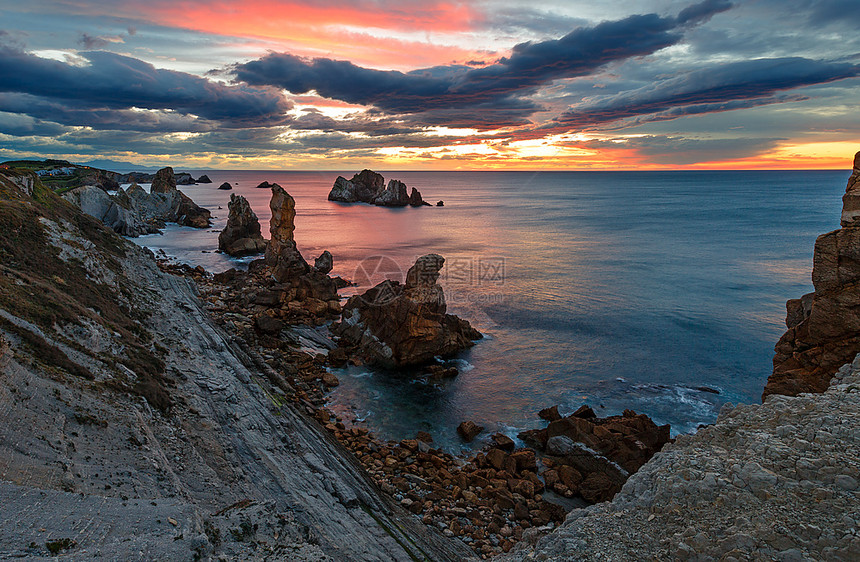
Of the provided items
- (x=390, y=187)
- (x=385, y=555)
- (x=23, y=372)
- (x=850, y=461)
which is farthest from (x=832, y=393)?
(x=390, y=187)

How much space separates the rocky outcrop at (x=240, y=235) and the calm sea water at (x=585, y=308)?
2831 mm

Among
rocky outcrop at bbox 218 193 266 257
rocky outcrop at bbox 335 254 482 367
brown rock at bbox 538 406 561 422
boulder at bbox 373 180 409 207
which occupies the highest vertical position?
boulder at bbox 373 180 409 207

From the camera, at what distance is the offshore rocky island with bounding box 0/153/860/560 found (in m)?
9.36

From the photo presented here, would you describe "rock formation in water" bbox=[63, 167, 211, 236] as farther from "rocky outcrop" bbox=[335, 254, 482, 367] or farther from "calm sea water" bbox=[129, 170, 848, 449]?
"rocky outcrop" bbox=[335, 254, 482, 367]

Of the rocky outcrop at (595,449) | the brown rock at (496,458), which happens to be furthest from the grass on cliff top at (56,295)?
the rocky outcrop at (595,449)

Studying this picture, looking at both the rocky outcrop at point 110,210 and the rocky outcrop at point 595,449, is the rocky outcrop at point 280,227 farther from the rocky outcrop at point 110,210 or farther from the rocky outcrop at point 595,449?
the rocky outcrop at point 595,449

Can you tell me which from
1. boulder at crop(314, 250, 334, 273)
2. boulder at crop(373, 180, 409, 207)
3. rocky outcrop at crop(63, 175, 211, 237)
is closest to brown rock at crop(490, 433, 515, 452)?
boulder at crop(314, 250, 334, 273)

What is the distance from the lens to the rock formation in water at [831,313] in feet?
60.4

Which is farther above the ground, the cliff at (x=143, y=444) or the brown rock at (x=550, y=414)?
the cliff at (x=143, y=444)

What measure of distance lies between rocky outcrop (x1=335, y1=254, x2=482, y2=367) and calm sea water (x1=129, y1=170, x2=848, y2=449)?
2.09 m

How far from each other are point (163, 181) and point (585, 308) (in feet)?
358

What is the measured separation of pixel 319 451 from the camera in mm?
21797

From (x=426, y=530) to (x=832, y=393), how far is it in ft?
49.2

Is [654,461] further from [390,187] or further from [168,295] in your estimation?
[390,187]
